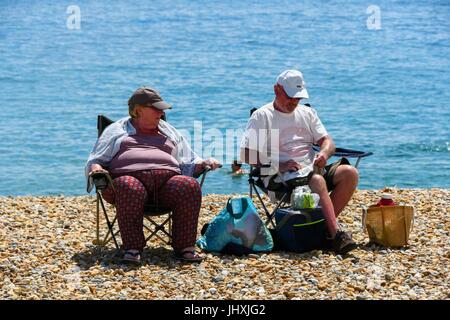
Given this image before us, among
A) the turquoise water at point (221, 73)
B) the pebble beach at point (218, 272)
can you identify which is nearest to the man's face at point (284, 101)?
the pebble beach at point (218, 272)

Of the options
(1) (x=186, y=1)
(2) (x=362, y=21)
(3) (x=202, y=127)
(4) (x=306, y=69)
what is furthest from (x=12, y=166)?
(1) (x=186, y=1)

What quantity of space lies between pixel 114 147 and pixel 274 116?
37.4 inches

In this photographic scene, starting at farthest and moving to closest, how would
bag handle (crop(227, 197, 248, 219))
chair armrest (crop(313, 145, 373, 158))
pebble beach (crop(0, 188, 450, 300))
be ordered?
1. chair armrest (crop(313, 145, 373, 158))
2. bag handle (crop(227, 197, 248, 219))
3. pebble beach (crop(0, 188, 450, 300))

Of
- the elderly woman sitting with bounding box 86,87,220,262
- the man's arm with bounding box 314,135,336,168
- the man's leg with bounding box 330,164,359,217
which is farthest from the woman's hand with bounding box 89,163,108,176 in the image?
the man's leg with bounding box 330,164,359,217

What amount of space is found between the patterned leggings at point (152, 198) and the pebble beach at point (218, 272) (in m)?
0.14

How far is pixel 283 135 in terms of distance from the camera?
582 centimetres

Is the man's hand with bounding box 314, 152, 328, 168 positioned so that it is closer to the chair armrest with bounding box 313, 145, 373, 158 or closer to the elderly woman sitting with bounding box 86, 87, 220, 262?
the chair armrest with bounding box 313, 145, 373, 158

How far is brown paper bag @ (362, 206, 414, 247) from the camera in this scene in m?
5.63

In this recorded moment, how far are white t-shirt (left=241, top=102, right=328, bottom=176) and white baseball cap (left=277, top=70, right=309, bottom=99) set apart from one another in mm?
156

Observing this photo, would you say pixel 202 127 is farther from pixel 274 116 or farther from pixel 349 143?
pixel 274 116

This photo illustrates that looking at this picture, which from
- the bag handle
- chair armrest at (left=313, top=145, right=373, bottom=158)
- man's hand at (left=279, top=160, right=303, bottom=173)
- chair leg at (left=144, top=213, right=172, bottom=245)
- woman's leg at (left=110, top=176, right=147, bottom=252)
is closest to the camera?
woman's leg at (left=110, top=176, right=147, bottom=252)

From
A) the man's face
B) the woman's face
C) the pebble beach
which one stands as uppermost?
the man's face
